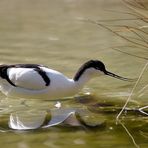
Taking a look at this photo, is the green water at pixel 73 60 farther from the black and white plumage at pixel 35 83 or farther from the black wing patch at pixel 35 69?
the black wing patch at pixel 35 69

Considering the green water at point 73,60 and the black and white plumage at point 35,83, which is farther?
the black and white plumage at point 35,83

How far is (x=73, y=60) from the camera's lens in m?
10.9

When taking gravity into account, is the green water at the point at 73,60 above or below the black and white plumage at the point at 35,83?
below

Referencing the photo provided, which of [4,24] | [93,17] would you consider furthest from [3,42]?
[93,17]

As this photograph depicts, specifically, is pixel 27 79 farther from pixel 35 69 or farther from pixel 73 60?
pixel 73 60

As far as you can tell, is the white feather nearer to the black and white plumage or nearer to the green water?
the black and white plumage

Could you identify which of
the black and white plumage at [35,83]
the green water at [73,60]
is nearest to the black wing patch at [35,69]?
the black and white plumage at [35,83]

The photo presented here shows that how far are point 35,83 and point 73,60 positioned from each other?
10.9 feet

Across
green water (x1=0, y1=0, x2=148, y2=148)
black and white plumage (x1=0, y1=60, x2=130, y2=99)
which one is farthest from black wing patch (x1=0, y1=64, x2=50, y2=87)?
green water (x1=0, y1=0, x2=148, y2=148)

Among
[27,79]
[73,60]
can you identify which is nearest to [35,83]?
[27,79]

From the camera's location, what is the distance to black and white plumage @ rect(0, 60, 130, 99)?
7637 mm

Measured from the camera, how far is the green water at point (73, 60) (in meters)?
6.38

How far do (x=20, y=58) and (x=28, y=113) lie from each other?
3906 mm

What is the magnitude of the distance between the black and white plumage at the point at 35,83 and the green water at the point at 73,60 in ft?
0.64
